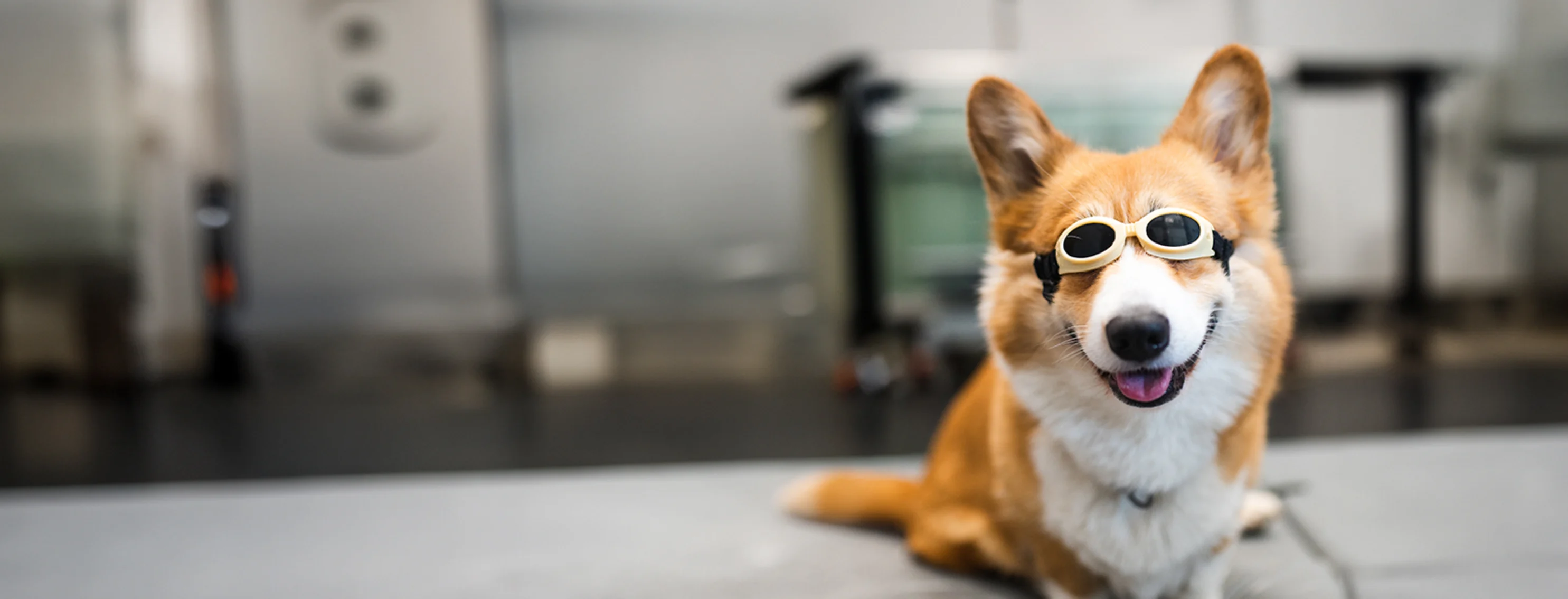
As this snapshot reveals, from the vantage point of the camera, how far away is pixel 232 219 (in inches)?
124

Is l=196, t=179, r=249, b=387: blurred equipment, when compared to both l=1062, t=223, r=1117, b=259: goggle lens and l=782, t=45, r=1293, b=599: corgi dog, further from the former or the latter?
l=1062, t=223, r=1117, b=259: goggle lens

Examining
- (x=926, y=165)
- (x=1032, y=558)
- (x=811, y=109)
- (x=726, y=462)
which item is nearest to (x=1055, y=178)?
(x=1032, y=558)

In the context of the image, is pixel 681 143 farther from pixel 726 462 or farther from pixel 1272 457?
pixel 1272 457

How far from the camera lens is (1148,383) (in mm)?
633

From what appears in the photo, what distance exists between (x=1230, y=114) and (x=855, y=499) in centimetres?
68

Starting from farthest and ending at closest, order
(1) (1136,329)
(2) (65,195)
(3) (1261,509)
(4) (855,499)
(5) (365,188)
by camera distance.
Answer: (5) (365,188) → (2) (65,195) → (4) (855,499) → (3) (1261,509) → (1) (1136,329)

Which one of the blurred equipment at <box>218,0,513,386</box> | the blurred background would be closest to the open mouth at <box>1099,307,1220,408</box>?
the blurred background

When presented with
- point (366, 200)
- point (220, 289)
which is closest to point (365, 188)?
point (366, 200)

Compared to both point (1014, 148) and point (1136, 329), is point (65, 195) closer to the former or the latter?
point (1014, 148)

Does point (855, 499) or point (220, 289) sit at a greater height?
point (220, 289)

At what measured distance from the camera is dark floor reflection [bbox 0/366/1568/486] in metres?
2.03

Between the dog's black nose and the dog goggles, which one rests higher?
the dog goggles

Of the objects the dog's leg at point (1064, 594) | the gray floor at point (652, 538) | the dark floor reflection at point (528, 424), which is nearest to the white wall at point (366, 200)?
the dark floor reflection at point (528, 424)

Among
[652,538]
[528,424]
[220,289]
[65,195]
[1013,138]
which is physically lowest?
[528,424]
